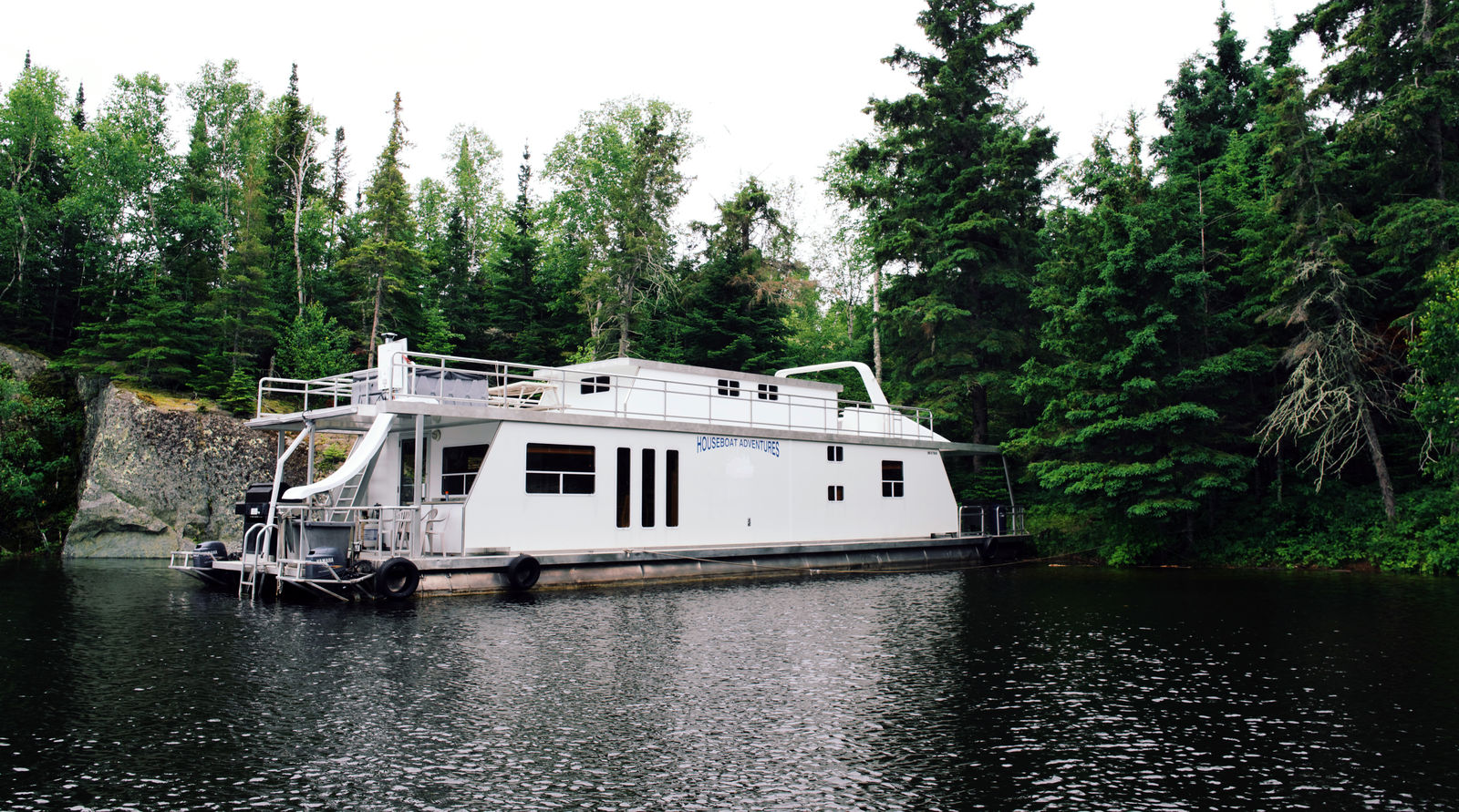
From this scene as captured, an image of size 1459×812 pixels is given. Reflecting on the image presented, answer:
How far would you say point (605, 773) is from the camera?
6797mm

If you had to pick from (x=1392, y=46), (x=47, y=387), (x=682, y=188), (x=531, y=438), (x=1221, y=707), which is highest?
(x=682, y=188)

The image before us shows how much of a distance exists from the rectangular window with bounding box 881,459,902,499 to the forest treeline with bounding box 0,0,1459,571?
3.34 metres

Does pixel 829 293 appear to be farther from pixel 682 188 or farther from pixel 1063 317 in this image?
pixel 1063 317

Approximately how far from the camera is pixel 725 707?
8812 millimetres

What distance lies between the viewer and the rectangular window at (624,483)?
68.9ft

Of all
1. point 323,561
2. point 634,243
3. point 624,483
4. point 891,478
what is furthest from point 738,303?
point 323,561

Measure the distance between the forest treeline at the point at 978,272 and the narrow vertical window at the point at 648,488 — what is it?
11.0 m

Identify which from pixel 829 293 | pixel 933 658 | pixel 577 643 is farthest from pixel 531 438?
pixel 829 293

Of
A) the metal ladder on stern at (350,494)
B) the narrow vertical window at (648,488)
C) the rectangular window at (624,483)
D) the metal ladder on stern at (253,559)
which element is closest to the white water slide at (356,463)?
the metal ladder on stern at (253,559)

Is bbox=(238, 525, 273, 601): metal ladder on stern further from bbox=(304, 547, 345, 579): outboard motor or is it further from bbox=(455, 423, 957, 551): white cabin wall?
bbox=(455, 423, 957, 551): white cabin wall

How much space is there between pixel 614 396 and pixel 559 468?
299 centimetres

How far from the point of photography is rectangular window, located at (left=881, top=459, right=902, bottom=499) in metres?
27.1

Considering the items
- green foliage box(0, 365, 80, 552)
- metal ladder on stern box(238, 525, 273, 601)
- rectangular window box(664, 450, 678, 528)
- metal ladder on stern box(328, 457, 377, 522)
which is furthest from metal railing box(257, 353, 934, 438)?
green foliage box(0, 365, 80, 552)

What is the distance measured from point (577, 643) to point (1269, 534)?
826 inches
